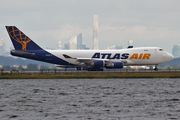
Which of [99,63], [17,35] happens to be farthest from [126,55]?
[17,35]

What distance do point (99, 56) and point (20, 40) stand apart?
2332 cm

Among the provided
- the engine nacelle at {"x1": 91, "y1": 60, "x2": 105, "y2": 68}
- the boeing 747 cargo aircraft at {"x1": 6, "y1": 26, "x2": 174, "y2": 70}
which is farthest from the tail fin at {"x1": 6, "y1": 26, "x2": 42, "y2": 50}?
the engine nacelle at {"x1": 91, "y1": 60, "x2": 105, "y2": 68}

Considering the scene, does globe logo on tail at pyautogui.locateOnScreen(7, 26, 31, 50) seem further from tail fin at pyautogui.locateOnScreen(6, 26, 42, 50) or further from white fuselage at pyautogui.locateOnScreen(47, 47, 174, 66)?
white fuselage at pyautogui.locateOnScreen(47, 47, 174, 66)

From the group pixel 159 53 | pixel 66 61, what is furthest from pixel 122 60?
pixel 66 61

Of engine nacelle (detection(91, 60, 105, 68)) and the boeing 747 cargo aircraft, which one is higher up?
the boeing 747 cargo aircraft

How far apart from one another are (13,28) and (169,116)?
68687mm

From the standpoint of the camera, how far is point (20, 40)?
8475 centimetres

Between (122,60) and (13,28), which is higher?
(13,28)

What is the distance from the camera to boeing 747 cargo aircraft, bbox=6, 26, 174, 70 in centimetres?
7962

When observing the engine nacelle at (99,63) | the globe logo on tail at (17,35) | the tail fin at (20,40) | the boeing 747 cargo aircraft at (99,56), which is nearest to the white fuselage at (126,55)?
the boeing 747 cargo aircraft at (99,56)

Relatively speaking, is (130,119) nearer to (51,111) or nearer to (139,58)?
(51,111)

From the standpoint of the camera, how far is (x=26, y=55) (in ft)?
272

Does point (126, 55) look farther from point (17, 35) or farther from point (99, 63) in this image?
point (17, 35)

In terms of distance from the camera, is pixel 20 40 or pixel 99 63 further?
pixel 20 40
